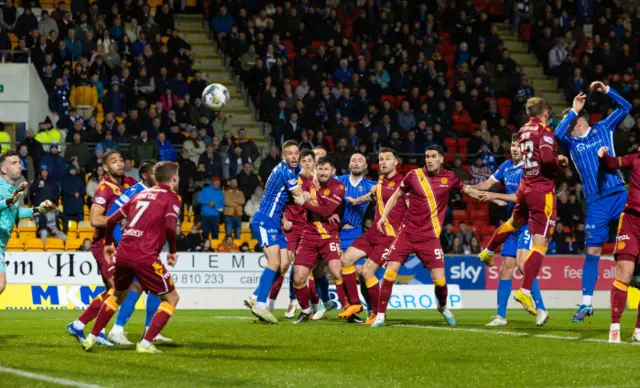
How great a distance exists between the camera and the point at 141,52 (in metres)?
29.4

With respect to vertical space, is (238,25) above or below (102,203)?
above

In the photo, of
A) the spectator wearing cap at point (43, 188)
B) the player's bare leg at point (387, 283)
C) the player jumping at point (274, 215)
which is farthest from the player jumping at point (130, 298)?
the spectator wearing cap at point (43, 188)

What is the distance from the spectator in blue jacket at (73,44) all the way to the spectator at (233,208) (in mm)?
6159

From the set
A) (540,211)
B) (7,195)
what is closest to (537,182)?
(540,211)

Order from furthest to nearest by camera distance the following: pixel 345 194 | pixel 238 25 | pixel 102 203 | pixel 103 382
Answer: pixel 238 25 < pixel 345 194 < pixel 102 203 < pixel 103 382

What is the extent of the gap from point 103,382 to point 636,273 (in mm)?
12451

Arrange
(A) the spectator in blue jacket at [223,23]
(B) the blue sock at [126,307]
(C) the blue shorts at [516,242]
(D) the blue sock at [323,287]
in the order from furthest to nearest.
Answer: (A) the spectator in blue jacket at [223,23] < (D) the blue sock at [323,287] < (C) the blue shorts at [516,242] < (B) the blue sock at [126,307]

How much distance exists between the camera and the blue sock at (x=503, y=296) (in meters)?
14.8

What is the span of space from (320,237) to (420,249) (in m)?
1.90

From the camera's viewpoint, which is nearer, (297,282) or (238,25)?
(297,282)

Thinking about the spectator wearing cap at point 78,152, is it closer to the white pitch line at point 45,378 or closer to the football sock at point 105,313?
the football sock at point 105,313

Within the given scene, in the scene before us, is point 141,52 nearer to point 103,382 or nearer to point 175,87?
point 175,87

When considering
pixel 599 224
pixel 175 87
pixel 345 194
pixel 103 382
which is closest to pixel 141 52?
pixel 175 87

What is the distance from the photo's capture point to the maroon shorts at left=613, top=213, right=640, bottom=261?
36.1 feet
